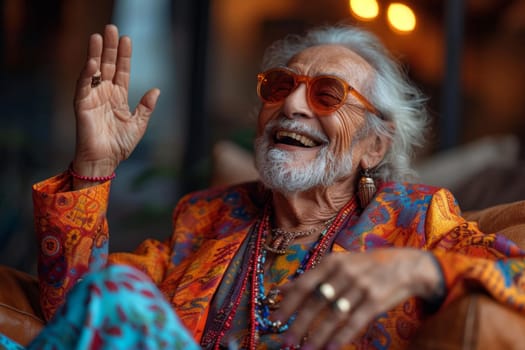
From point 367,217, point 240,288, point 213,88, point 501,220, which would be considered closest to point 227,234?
point 240,288

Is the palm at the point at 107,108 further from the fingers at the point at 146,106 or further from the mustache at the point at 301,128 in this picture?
the mustache at the point at 301,128

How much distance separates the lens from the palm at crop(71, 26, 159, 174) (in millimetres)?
2221

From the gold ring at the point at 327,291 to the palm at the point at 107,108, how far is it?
1.04m

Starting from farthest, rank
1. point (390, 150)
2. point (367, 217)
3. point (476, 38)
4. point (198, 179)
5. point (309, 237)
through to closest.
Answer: point (476, 38) → point (198, 179) → point (390, 150) → point (309, 237) → point (367, 217)

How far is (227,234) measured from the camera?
236cm

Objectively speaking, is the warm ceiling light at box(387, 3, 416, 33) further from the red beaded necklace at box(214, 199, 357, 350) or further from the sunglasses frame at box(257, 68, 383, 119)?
the red beaded necklace at box(214, 199, 357, 350)

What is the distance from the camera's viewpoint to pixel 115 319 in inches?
54.9

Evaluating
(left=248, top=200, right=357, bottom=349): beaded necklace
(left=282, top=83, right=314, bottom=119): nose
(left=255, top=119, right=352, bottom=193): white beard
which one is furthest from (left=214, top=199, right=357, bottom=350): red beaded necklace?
(left=282, top=83, right=314, bottom=119): nose

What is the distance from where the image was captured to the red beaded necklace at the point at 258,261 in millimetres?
2035

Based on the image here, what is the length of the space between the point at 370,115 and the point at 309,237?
484 mm

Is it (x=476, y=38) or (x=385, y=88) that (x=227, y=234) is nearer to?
(x=385, y=88)

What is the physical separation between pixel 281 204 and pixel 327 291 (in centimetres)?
92

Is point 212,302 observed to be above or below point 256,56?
below

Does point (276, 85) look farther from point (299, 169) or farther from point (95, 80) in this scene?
point (95, 80)
